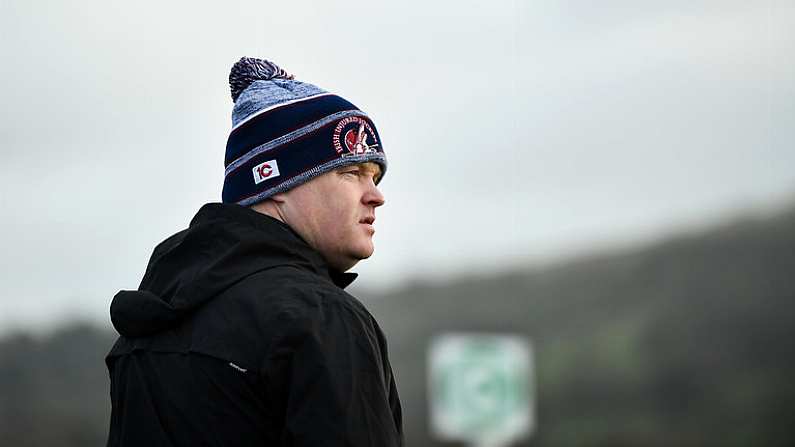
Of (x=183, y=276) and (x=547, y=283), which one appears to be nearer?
(x=183, y=276)

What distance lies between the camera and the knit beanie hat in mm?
1755

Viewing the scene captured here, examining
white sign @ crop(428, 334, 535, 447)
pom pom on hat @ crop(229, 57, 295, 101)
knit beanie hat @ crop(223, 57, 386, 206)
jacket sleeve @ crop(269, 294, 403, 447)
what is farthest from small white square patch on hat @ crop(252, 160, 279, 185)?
white sign @ crop(428, 334, 535, 447)

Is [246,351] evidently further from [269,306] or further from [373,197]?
[373,197]

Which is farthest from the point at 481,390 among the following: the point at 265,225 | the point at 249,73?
the point at 265,225

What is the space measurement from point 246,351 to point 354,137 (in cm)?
42

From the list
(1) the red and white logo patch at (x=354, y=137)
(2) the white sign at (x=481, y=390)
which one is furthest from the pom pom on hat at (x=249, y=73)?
(2) the white sign at (x=481, y=390)

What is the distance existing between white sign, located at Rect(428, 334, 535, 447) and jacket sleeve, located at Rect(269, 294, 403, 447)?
22.2 feet

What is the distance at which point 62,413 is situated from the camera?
12133 mm

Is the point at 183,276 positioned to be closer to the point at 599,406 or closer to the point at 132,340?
the point at 132,340

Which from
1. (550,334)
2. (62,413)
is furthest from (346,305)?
(550,334)

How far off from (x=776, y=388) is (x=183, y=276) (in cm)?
1727

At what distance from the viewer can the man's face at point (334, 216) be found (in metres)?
1.73

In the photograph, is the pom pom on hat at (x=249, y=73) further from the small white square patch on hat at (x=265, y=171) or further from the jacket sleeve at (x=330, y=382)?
the jacket sleeve at (x=330, y=382)

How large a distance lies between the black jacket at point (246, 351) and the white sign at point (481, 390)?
21.9ft
